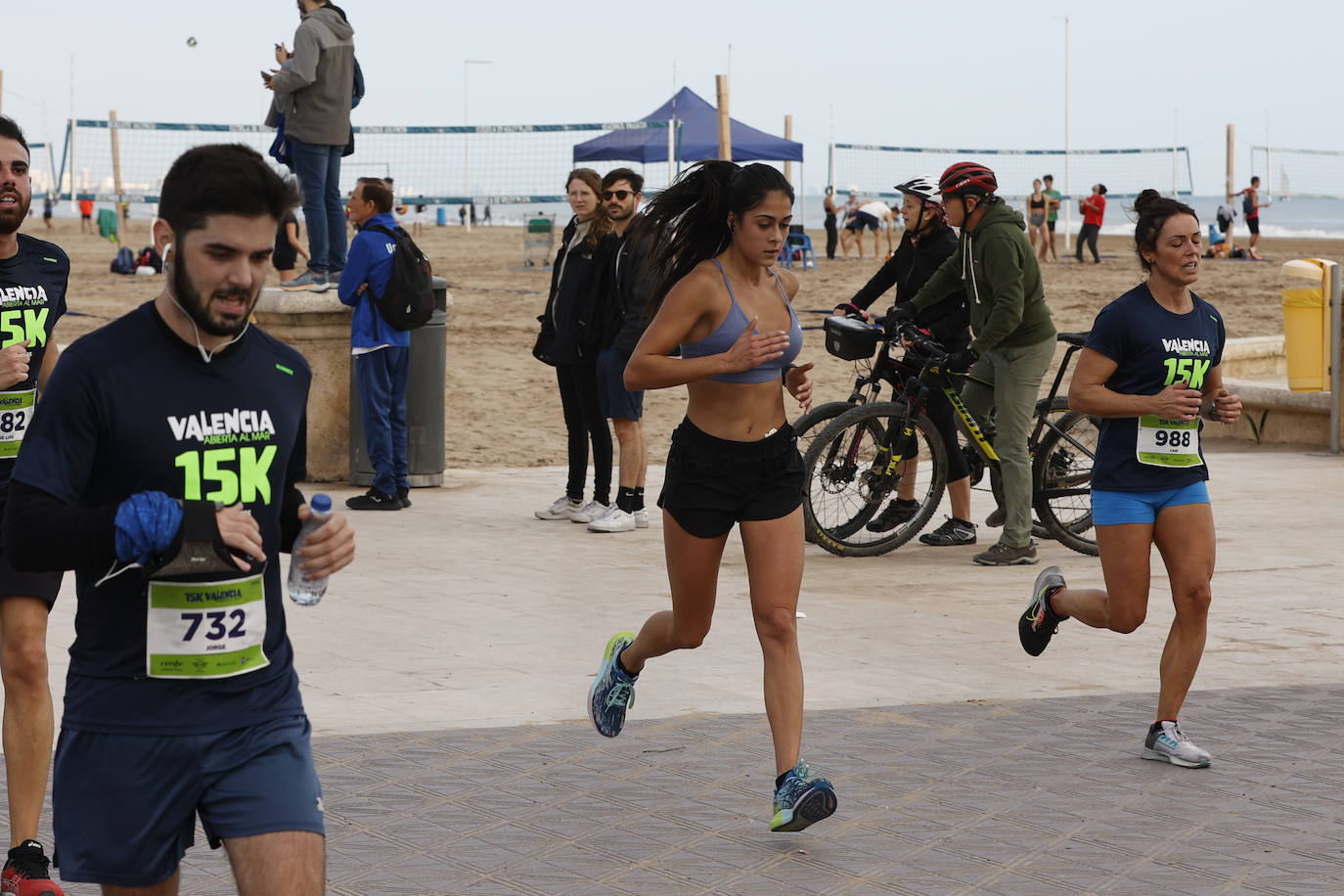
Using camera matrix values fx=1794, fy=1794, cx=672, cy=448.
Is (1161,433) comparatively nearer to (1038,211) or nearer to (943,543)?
(943,543)

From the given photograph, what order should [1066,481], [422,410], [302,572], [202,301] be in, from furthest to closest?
1. [422,410]
2. [1066,481]
3. [302,572]
4. [202,301]

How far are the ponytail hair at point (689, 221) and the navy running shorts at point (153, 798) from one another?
278 centimetres

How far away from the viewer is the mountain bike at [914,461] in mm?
9555

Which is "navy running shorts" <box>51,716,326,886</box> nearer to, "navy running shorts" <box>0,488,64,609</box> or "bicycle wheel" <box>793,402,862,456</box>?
"navy running shorts" <box>0,488,64,609</box>

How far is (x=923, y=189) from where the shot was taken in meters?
9.67

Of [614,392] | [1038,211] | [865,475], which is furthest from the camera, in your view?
[1038,211]

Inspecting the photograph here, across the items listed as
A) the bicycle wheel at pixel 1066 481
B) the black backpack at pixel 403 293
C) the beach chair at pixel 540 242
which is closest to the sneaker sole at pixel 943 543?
the bicycle wheel at pixel 1066 481

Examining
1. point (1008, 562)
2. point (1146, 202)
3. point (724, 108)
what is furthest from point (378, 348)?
point (724, 108)

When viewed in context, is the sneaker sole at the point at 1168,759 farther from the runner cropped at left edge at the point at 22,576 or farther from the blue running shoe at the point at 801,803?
the runner cropped at left edge at the point at 22,576

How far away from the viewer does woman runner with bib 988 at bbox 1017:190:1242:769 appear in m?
5.73

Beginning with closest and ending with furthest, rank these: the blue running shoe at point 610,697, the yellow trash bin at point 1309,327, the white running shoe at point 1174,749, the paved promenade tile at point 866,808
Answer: the paved promenade tile at point 866,808 → the white running shoe at point 1174,749 → the blue running shoe at point 610,697 → the yellow trash bin at point 1309,327

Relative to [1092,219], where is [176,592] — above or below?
below

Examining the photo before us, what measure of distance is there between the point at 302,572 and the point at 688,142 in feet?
108

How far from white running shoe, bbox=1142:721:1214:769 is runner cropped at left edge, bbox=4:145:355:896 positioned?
3.34m
